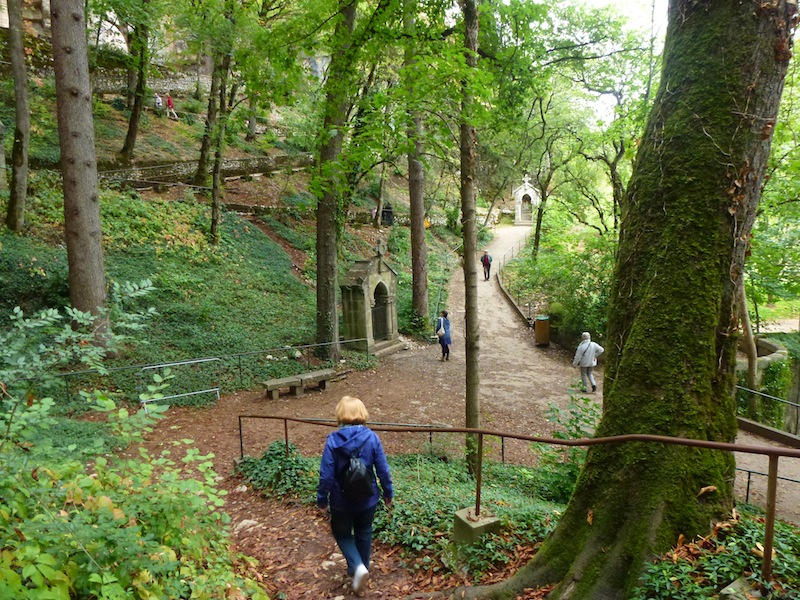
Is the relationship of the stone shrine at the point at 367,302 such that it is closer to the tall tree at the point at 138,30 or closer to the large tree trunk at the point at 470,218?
the large tree trunk at the point at 470,218

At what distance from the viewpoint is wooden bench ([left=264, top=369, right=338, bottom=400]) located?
429 inches

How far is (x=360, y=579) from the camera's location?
3746mm

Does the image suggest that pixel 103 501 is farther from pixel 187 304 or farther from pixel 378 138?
pixel 187 304

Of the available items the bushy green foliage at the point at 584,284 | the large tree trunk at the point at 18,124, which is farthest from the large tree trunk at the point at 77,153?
the bushy green foliage at the point at 584,284

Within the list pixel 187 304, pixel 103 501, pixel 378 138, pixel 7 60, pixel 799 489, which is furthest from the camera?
pixel 7 60

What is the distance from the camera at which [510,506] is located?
4820mm

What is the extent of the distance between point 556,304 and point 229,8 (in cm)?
1445

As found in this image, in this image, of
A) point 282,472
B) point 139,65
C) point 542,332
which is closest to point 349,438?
point 282,472

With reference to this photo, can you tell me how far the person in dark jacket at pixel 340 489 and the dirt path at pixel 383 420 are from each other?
329mm

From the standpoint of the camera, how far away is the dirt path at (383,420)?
4.22 metres


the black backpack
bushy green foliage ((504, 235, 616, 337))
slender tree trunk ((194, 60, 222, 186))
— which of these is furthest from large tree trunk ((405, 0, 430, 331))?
the black backpack

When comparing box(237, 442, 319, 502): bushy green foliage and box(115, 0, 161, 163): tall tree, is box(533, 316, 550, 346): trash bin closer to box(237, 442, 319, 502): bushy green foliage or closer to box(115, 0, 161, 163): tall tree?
box(237, 442, 319, 502): bushy green foliage

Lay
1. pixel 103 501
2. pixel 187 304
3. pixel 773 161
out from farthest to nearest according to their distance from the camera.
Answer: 1. pixel 187 304
2. pixel 773 161
3. pixel 103 501

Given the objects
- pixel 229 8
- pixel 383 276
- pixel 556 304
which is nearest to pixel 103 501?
pixel 383 276
